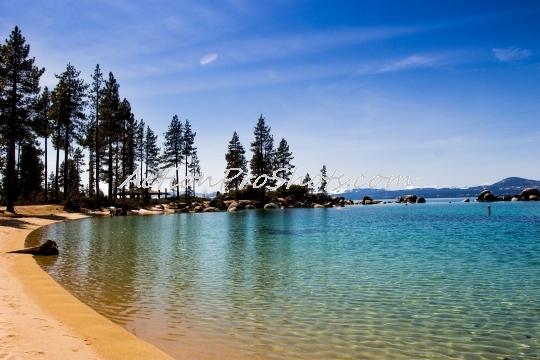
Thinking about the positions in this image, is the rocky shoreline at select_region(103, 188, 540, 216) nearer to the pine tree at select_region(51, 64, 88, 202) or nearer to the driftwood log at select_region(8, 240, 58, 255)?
the pine tree at select_region(51, 64, 88, 202)

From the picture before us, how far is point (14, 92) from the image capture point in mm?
34469

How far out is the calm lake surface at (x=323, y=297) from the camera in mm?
6434

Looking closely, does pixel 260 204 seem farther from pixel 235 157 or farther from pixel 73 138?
pixel 73 138

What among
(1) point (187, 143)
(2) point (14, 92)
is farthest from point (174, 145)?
(2) point (14, 92)

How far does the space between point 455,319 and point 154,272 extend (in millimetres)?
9738

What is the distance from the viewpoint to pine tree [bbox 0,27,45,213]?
3378 cm

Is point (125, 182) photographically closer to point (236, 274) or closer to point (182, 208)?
point (182, 208)

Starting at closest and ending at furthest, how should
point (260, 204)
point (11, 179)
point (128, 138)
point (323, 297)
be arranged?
point (323, 297), point (11, 179), point (128, 138), point (260, 204)

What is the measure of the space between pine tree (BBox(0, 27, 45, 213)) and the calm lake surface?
21.9 meters

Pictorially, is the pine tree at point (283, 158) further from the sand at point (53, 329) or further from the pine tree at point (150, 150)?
the sand at point (53, 329)

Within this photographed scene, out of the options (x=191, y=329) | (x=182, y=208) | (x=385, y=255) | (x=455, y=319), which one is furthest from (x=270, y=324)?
(x=182, y=208)

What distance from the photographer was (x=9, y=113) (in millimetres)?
34062

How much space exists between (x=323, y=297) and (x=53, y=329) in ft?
20.1

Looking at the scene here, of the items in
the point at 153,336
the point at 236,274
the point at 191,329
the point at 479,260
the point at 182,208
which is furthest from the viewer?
the point at 182,208
